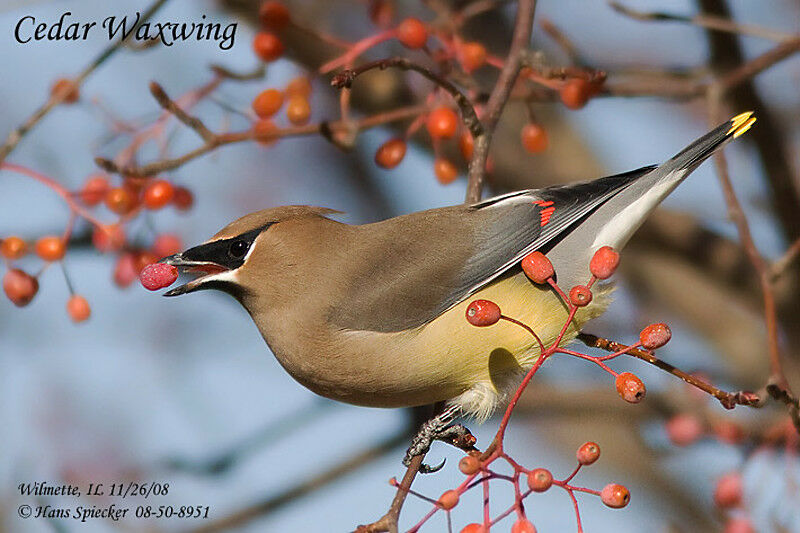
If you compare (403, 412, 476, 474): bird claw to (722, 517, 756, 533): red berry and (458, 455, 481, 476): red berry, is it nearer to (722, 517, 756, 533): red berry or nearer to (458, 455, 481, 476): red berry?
(458, 455, 481, 476): red berry

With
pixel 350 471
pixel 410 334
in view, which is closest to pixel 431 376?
pixel 410 334

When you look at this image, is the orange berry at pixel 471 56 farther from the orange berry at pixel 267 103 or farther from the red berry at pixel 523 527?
the red berry at pixel 523 527

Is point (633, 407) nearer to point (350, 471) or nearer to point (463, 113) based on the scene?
point (350, 471)

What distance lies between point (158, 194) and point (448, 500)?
4.89 feet

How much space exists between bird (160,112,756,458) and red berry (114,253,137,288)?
48 centimetres

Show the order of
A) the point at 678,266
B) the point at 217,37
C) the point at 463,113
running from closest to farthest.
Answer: the point at 463,113
the point at 217,37
the point at 678,266

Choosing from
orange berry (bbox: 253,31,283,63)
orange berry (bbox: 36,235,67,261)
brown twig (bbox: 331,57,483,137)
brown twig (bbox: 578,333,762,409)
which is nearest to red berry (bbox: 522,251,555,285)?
brown twig (bbox: 578,333,762,409)

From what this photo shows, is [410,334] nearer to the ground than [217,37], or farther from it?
nearer to the ground

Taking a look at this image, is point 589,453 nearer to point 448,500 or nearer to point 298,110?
point 448,500

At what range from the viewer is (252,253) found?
10.2ft

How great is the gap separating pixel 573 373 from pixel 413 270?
6.24ft

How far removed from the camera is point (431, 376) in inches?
118

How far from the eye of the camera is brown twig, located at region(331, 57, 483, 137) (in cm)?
252

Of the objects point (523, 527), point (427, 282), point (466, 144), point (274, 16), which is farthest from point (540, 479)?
point (274, 16)
